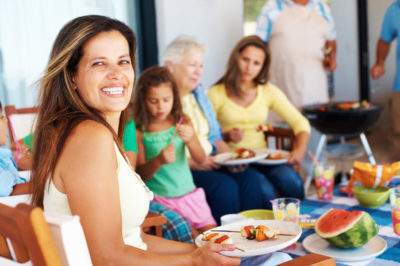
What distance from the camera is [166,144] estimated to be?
2586 millimetres

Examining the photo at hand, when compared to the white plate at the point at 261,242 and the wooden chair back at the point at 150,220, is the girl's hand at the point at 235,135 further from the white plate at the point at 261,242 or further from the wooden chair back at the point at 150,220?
the white plate at the point at 261,242

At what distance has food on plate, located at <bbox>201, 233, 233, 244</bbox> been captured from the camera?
1.52 metres

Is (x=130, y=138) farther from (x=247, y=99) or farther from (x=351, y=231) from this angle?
(x=351, y=231)

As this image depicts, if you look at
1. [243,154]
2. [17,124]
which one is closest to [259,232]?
[243,154]

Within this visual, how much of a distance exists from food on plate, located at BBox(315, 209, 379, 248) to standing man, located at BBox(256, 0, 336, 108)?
271cm

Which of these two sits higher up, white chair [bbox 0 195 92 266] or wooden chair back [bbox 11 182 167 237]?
white chair [bbox 0 195 92 266]

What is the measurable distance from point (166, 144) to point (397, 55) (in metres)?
2.16

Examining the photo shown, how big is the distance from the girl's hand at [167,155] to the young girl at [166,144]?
1.4 inches

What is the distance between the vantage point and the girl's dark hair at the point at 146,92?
2484mm

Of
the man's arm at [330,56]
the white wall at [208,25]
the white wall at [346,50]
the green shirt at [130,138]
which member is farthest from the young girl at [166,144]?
the white wall at [346,50]

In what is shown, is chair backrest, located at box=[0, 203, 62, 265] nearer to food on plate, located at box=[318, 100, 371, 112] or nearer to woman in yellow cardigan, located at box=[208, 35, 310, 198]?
woman in yellow cardigan, located at box=[208, 35, 310, 198]

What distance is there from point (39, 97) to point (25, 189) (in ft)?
1.75

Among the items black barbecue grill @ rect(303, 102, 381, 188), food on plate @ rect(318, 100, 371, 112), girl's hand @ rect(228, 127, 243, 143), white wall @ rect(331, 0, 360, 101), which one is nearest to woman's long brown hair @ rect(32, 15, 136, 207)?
girl's hand @ rect(228, 127, 243, 143)

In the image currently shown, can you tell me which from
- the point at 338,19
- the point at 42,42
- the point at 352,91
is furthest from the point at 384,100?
the point at 42,42
